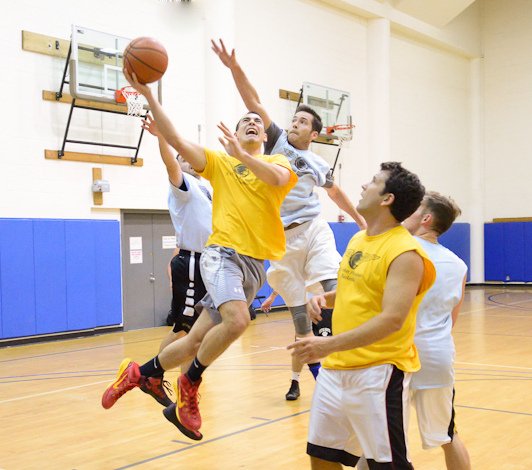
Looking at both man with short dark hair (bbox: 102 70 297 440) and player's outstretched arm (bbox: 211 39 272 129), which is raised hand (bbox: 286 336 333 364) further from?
player's outstretched arm (bbox: 211 39 272 129)

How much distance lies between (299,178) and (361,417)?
3008 millimetres

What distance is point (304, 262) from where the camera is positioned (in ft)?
18.0

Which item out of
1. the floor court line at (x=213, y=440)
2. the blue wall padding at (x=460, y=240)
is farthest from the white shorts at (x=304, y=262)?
the blue wall padding at (x=460, y=240)

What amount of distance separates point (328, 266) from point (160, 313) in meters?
7.08

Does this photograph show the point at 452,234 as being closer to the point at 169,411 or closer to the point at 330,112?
the point at 330,112

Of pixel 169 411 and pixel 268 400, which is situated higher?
pixel 169 411

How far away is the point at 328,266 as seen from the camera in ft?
17.5

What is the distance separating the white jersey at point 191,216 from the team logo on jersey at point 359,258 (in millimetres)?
2513

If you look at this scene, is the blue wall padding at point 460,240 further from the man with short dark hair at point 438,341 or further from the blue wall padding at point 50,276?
the man with short dark hair at point 438,341

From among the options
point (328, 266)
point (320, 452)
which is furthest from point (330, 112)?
point (320, 452)

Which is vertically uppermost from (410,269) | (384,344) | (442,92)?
(442,92)

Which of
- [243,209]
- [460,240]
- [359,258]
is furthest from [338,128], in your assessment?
[359,258]

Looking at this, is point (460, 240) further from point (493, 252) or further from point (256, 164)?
point (256, 164)

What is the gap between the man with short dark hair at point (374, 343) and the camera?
8.54ft
